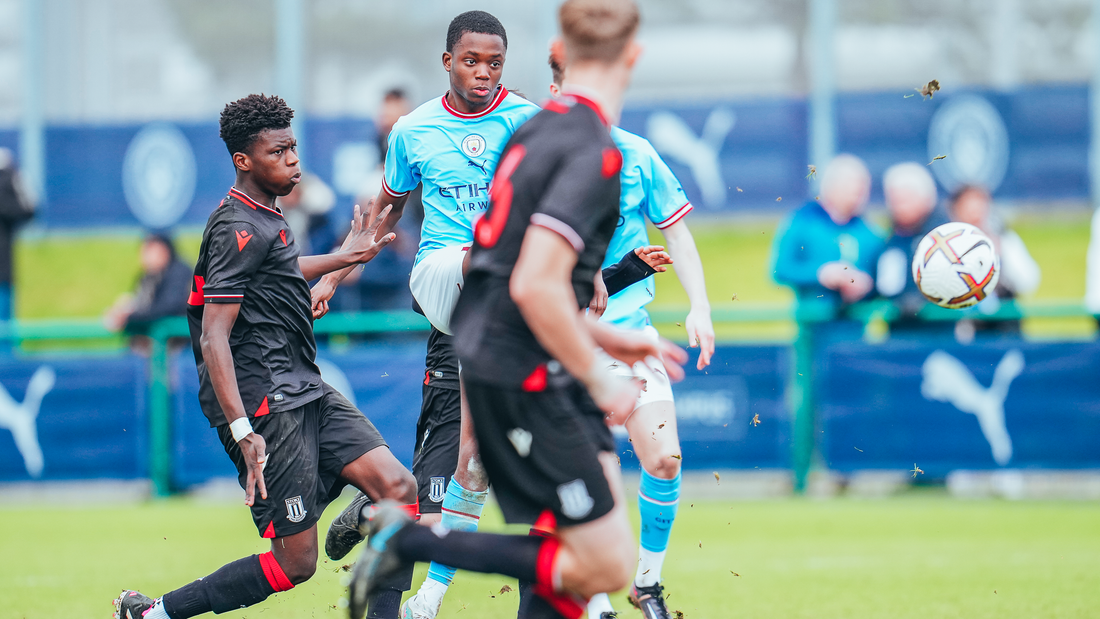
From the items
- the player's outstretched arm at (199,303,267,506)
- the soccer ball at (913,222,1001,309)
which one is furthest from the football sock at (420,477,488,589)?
the soccer ball at (913,222,1001,309)

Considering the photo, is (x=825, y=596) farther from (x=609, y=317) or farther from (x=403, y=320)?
(x=403, y=320)

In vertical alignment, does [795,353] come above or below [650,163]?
below

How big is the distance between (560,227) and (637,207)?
91.6 inches

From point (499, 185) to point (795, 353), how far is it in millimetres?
7572

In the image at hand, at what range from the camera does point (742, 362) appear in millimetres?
10953

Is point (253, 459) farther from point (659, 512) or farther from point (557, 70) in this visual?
point (557, 70)

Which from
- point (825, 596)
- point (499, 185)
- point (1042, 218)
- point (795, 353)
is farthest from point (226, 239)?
point (1042, 218)

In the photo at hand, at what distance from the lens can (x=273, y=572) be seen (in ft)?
16.6

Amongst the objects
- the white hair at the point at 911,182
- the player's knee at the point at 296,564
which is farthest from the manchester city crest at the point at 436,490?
the white hair at the point at 911,182

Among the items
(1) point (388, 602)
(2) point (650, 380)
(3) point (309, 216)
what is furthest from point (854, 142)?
(1) point (388, 602)

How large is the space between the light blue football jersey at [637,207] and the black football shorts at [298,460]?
1423 mm

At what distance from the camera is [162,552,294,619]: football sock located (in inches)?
200

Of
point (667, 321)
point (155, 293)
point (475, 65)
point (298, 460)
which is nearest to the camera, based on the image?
point (298, 460)

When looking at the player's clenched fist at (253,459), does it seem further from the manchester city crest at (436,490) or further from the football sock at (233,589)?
the manchester city crest at (436,490)
